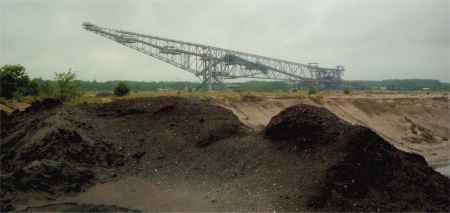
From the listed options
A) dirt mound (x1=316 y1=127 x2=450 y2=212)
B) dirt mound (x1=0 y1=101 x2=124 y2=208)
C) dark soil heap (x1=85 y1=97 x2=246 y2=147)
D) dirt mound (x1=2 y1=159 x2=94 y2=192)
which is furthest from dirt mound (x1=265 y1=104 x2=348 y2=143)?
dirt mound (x1=2 y1=159 x2=94 y2=192)

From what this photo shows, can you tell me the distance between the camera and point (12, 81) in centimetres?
3462

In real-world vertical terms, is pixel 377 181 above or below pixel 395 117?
above

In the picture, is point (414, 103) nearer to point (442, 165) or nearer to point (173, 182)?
point (442, 165)

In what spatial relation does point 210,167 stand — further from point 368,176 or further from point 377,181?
point 377,181

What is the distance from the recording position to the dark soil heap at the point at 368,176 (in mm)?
11625

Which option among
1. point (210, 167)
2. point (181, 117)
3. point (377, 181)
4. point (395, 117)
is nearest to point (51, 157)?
point (210, 167)

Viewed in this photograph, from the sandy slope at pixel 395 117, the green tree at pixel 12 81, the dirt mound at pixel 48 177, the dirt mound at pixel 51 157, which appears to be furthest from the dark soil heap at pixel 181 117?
the green tree at pixel 12 81

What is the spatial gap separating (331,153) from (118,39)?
4171 cm

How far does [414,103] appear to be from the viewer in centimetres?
5556

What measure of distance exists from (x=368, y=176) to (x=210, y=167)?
19.4ft

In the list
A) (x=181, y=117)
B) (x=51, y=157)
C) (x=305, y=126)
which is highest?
(x=305, y=126)

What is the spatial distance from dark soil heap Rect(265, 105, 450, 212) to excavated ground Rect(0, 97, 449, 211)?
0.03m

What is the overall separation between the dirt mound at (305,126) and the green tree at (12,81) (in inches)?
1006

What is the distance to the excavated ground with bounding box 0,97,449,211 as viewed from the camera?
12234mm
